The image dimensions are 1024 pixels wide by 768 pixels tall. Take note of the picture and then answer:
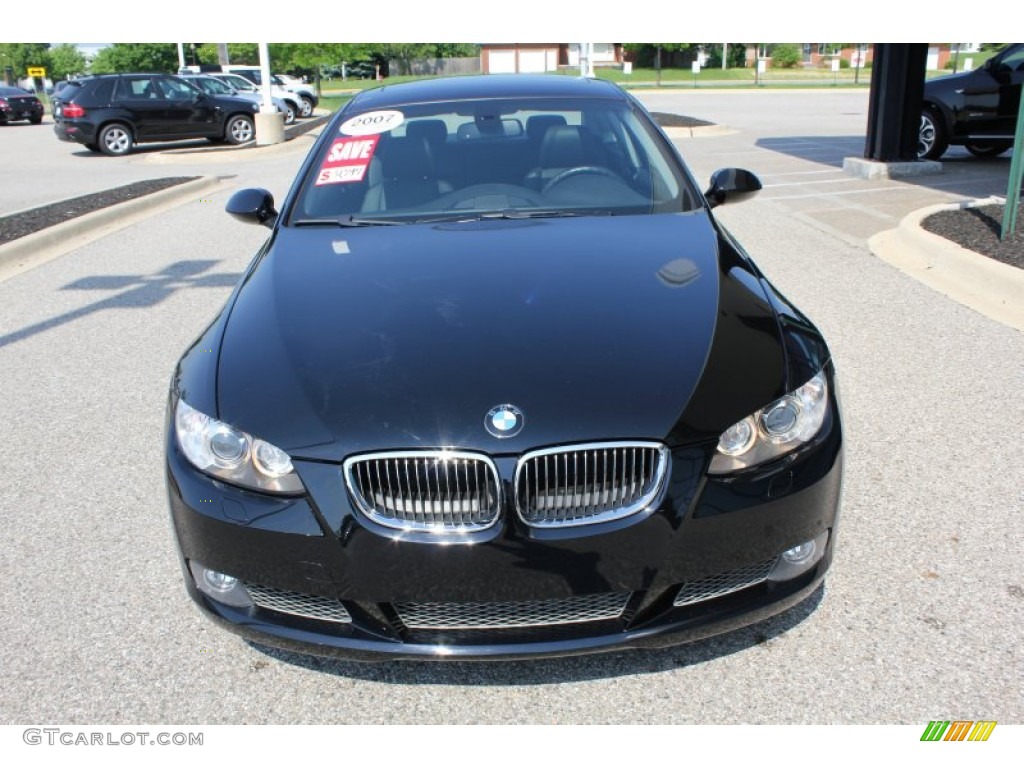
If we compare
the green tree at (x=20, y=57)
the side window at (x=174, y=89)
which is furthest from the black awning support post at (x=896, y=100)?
Result: the green tree at (x=20, y=57)

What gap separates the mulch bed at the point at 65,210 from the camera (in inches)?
395

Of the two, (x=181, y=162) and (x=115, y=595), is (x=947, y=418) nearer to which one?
(x=115, y=595)

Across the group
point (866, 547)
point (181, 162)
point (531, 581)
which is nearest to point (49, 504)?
point (531, 581)

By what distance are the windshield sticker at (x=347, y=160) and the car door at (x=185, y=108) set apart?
18.4m

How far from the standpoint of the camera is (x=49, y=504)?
12.9ft

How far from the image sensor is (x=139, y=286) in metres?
7.84

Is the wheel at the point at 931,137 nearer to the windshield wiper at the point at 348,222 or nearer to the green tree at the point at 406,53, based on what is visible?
the windshield wiper at the point at 348,222

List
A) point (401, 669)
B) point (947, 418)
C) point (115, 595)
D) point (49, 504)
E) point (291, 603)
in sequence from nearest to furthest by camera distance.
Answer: point (291, 603) → point (401, 669) → point (115, 595) → point (49, 504) → point (947, 418)

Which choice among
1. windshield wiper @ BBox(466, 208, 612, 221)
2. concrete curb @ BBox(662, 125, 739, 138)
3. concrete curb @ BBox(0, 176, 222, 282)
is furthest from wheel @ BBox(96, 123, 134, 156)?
windshield wiper @ BBox(466, 208, 612, 221)

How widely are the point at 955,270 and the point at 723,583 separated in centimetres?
535

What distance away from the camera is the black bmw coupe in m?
2.39

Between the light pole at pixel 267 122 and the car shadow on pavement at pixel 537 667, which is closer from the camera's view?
the car shadow on pavement at pixel 537 667

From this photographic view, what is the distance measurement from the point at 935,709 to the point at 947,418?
2282 millimetres

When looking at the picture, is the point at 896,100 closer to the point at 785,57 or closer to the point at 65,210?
the point at 65,210
